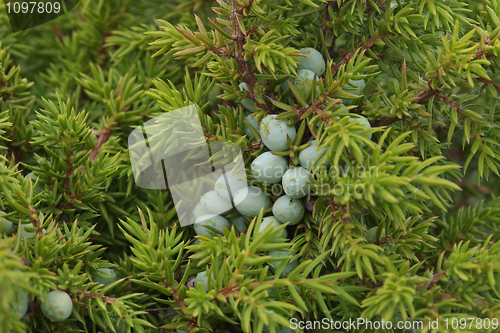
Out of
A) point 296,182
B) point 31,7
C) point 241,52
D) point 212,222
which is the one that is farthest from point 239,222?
point 31,7

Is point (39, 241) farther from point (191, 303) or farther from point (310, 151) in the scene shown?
point (310, 151)

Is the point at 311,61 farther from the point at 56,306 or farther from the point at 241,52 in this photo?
the point at 56,306

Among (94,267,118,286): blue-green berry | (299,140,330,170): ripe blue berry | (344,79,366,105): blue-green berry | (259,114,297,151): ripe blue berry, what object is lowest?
(94,267,118,286): blue-green berry

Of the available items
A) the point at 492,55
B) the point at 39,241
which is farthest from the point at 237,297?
the point at 492,55

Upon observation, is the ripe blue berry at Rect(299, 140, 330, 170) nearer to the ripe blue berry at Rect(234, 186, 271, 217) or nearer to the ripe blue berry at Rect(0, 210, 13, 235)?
the ripe blue berry at Rect(234, 186, 271, 217)

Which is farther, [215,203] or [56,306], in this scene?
[215,203]

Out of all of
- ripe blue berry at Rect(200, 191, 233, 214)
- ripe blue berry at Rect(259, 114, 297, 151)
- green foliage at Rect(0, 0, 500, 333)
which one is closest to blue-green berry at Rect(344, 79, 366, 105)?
green foliage at Rect(0, 0, 500, 333)
